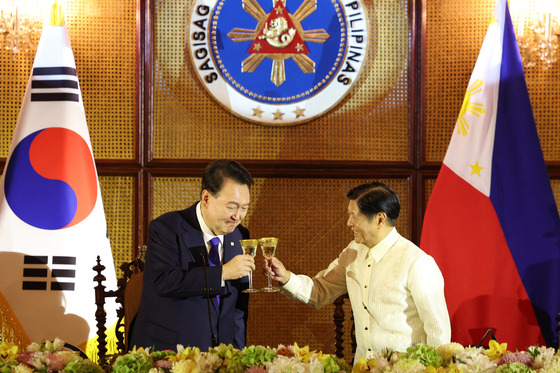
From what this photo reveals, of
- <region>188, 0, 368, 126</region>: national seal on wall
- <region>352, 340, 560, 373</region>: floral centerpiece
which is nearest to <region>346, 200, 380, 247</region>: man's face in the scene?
<region>352, 340, 560, 373</region>: floral centerpiece

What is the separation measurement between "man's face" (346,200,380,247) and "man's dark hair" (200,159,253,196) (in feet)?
1.55

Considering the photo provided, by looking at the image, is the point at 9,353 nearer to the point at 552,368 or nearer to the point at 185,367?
the point at 185,367

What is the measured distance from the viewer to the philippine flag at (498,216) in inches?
151

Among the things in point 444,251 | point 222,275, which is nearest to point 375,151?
point 444,251

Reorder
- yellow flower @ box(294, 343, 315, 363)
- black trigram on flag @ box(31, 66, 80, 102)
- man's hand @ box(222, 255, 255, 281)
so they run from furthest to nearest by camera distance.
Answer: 1. black trigram on flag @ box(31, 66, 80, 102)
2. man's hand @ box(222, 255, 255, 281)
3. yellow flower @ box(294, 343, 315, 363)

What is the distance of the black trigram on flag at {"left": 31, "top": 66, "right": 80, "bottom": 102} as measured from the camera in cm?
401

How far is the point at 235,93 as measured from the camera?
4.42 metres

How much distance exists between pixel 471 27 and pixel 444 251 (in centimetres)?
159

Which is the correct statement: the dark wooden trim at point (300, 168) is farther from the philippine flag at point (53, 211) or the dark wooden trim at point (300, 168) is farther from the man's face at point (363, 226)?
the man's face at point (363, 226)

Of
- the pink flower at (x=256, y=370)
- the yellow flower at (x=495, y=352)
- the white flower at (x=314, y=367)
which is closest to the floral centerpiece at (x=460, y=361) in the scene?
the yellow flower at (x=495, y=352)

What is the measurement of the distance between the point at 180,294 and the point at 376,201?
91 centimetres

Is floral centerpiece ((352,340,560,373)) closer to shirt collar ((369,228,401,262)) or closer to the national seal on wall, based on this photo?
shirt collar ((369,228,401,262))

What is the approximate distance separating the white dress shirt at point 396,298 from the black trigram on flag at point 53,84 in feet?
7.04

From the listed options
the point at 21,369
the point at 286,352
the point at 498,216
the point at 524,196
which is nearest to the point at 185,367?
the point at 286,352
